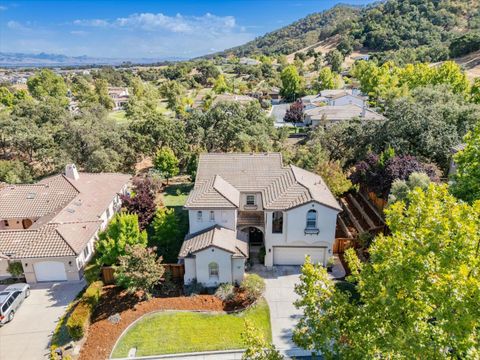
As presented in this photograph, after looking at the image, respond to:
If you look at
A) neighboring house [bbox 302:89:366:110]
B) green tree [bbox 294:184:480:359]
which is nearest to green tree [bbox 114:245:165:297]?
green tree [bbox 294:184:480:359]

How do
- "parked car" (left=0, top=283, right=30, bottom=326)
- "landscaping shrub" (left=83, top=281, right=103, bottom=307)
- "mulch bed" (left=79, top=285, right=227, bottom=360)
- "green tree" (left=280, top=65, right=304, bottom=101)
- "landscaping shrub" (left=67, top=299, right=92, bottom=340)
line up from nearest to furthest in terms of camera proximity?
1. "landscaping shrub" (left=67, top=299, right=92, bottom=340)
2. "mulch bed" (left=79, top=285, right=227, bottom=360)
3. "parked car" (left=0, top=283, right=30, bottom=326)
4. "landscaping shrub" (left=83, top=281, right=103, bottom=307)
5. "green tree" (left=280, top=65, right=304, bottom=101)

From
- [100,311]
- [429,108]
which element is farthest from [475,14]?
[100,311]

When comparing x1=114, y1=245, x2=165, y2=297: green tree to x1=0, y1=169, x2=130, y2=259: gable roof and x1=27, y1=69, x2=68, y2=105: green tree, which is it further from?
x1=27, y1=69, x2=68, y2=105: green tree

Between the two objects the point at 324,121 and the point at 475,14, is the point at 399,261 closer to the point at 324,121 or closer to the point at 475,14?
the point at 324,121

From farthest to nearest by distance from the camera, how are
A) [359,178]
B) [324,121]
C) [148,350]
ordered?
1. [324,121]
2. [359,178]
3. [148,350]

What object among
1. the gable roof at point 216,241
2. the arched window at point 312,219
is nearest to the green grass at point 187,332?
the gable roof at point 216,241

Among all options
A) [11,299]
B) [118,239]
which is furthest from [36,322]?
[118,239]
